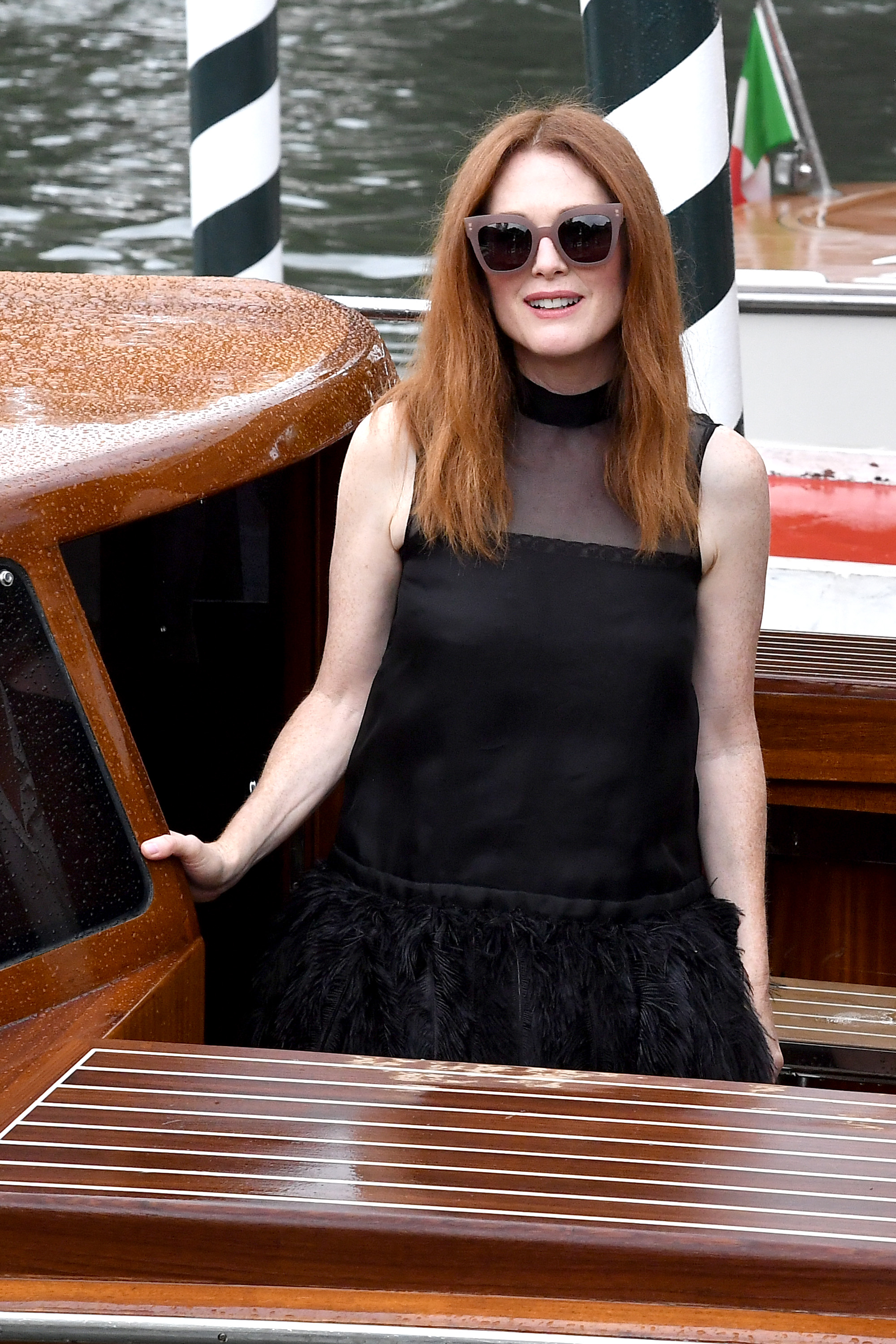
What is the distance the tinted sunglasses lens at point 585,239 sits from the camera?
164 cm

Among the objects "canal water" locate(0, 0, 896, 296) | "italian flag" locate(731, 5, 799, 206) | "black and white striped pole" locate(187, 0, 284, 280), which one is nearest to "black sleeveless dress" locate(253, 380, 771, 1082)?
"black and white striped pole" locate(187, 0, 284, 280)

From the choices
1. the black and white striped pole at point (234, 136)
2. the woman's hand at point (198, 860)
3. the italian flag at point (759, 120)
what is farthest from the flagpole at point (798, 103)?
the woman's hand at point (198, 860)

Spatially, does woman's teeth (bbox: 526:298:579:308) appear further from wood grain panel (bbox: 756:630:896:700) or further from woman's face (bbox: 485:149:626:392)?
wood grain panel (bbox: 756:630:896:700)

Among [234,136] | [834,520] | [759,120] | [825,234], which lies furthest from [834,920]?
[759,120]

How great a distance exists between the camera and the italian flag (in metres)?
9.26

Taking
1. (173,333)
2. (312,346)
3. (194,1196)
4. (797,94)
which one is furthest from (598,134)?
(797,94)

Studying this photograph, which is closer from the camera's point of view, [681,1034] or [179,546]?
[681,1034]

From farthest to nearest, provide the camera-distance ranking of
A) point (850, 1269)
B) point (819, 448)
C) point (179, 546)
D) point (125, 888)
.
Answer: point (819, 448), point (179, 546), point (125, 888), point (850, 1269)

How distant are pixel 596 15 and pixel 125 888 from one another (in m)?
Answer: 1.95

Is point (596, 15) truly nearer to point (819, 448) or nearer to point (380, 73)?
point (819, 448)

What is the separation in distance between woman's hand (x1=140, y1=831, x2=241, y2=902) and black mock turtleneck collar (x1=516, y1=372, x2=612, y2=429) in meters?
0.56

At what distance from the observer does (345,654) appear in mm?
1788

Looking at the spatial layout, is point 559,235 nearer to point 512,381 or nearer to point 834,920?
point 512,381

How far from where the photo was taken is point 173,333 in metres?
2.07
